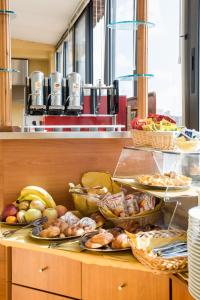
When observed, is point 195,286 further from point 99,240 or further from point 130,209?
point 130,209

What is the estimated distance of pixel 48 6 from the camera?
4949 millimetres

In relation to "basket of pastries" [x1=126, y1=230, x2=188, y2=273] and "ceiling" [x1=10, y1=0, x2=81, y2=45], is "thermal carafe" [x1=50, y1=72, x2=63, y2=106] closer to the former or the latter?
"basket of pastries" [x1=126, y1=230, x2=188, y2=273]

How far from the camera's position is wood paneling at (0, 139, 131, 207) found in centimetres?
203

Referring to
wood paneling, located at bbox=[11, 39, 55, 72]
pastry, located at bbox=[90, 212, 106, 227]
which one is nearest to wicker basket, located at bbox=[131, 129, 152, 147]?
pastry, located at bbox=[90, 212, 106, 227]

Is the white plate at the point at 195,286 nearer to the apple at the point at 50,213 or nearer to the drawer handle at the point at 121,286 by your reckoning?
the drawer handle at the point at 121,286

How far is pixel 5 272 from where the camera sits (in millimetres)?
1766

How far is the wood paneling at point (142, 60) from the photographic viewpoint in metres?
→ 2.13

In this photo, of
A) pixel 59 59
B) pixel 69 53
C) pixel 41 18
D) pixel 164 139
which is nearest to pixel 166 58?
pixel 164 139

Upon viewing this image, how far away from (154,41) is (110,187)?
47.6 inches

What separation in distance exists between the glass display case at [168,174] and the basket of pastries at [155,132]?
0.11 feet

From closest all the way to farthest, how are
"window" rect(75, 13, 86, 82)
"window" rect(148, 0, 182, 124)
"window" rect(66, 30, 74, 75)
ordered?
1. "window" rect(148, 0, 182, 124)
2. "window" rect(75, 13, 86, 82)
3. "window" rect(66, 30, 74, 75)

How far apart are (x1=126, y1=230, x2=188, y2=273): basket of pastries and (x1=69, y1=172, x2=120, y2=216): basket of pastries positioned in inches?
16.7

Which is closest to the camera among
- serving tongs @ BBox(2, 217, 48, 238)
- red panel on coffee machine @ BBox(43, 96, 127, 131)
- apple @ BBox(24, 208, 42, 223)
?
serving tongs @ BBox(2, 217, 48, 238)

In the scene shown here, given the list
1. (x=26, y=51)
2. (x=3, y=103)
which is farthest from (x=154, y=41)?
(x=26, y=51)
